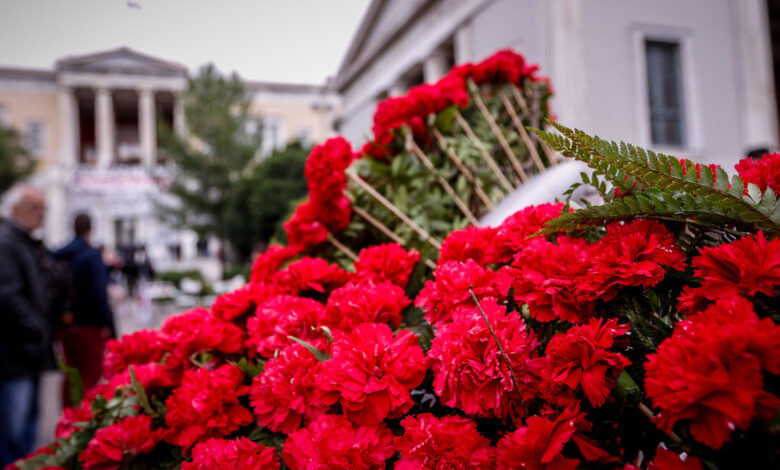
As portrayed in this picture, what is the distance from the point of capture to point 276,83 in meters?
1.61

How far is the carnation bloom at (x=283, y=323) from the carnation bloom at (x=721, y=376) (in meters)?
0.59

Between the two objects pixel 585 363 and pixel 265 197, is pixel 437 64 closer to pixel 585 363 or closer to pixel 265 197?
pixel 265 197

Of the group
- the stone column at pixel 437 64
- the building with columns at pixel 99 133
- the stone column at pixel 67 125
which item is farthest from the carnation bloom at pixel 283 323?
the stone column at pixel 67 125

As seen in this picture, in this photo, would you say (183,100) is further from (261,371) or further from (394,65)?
(261,371)

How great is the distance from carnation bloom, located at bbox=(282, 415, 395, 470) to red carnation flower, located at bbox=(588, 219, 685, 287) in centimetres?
37

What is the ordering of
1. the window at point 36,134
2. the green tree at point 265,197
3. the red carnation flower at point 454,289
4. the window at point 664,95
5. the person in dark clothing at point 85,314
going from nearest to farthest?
the red carnation flower at point 454,289 < the person in dark clothing at point 85,314 < the window at point 664,95 < the green tree at point 265,197 < the window at point 36,134

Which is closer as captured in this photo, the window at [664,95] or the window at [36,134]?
the window at [664,95]

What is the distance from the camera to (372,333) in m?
0.74

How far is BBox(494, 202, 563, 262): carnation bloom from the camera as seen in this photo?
822 mm

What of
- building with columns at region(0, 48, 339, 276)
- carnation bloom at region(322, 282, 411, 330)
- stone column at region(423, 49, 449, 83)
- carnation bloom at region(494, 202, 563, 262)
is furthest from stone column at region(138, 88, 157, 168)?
carnation bloom at region(494, 202, 563, 262)

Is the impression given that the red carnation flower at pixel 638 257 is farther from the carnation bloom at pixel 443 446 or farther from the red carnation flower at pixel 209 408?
the red carnation flower at pixel 209 408

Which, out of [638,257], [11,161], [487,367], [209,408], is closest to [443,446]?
[487,367]

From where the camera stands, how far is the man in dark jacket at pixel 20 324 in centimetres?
271

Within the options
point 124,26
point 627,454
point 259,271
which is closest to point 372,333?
point 627,454
